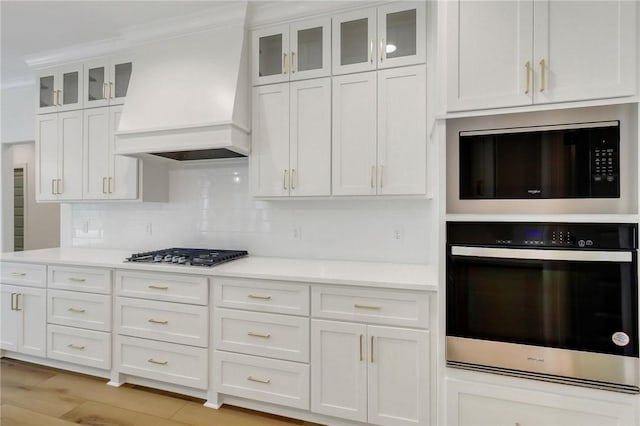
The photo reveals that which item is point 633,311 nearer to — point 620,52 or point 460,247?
point 460,247

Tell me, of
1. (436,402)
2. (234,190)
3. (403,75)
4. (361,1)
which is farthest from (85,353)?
(361,1)

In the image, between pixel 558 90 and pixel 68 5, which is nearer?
pixel 558 90

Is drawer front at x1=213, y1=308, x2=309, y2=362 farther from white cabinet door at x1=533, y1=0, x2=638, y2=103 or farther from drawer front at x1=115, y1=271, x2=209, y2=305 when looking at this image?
white cabinet door at x1=533, y1=0, x2=638, y2=103

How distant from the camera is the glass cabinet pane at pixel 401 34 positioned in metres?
2.06

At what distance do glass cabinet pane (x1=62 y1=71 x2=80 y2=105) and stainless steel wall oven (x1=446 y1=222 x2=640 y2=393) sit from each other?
11.3ft

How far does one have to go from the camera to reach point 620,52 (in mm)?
1333

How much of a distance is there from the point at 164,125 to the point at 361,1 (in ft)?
5.37

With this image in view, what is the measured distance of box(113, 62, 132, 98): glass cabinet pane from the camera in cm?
277

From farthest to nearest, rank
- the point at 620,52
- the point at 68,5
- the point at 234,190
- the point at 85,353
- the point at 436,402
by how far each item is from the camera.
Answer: the point at 234,190
the point at 85,353
the point at 68,5
the point at 436,402
the point at 620,52

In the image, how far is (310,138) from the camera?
88.7 inches

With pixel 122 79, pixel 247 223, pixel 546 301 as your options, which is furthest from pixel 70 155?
pixel 546 301

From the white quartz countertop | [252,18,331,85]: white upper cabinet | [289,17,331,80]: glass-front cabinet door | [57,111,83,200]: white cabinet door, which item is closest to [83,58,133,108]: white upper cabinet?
[57,111,83,200]: white cabinet door

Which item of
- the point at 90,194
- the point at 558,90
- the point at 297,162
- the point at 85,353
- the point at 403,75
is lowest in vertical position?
the point at 85,353

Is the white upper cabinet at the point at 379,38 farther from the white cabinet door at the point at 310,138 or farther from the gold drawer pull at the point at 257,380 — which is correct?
the gold drawer pull at the point at 257,380
